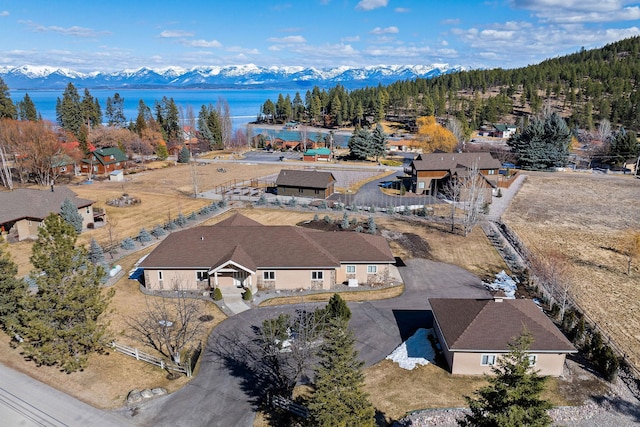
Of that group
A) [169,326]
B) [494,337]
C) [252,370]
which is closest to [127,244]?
[169,326]

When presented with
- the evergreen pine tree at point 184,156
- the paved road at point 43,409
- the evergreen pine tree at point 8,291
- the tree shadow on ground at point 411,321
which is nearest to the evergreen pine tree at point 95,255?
the evergreen pine tree at point 8,291

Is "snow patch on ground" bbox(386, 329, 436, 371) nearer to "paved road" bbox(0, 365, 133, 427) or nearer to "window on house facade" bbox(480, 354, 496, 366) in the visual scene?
"window on house facade" bbox(480, 354, 496, 366)

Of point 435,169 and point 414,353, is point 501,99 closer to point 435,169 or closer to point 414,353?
point 435,169

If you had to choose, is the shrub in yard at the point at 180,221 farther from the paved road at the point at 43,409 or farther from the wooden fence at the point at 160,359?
the paved road at the point at 43,409

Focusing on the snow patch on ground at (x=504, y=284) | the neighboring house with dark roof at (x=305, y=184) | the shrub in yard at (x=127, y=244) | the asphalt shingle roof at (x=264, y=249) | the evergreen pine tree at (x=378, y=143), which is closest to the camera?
the asphalt shingle roof at (x=264, y=249)

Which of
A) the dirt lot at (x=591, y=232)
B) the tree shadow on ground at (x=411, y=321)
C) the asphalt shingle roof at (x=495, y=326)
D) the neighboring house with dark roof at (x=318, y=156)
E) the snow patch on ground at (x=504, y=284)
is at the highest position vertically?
the neighboring house with dark roof at (x=318, y=156)

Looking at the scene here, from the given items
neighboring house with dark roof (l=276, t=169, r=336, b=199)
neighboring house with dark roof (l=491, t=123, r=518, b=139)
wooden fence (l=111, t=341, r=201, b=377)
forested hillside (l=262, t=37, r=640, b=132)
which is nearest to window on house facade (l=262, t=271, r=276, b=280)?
wooden fence (l=111, t=341, r=201, b=377)
